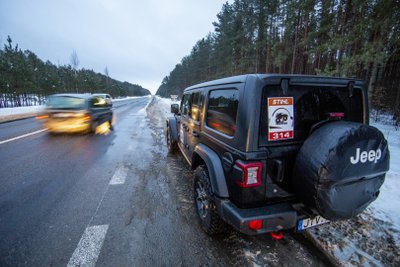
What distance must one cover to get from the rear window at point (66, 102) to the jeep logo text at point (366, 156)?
26.7 ft

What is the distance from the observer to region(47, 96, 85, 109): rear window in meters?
6.96

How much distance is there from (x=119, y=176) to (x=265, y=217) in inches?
127

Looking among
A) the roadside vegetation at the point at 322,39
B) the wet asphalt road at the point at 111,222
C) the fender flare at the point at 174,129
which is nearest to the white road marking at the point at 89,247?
the wet asphalt road at the point at 111,222

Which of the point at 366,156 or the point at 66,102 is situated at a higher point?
the point at 66,102

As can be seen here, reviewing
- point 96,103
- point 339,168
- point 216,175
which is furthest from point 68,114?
point 339,168

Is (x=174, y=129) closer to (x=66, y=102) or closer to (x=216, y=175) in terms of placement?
(x=216, y=175)

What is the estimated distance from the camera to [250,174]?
5.73ft

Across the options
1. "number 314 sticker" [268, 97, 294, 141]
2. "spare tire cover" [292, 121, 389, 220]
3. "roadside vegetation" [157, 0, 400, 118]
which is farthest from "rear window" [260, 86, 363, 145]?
"roadside vegetation" [157, 0, 400, 118]

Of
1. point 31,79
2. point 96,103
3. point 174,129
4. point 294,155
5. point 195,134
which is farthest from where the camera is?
point 31,79

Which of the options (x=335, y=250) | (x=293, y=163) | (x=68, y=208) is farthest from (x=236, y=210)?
(x=68, y=208)

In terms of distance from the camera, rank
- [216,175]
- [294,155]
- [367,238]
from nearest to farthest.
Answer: [294,155] → [216,175] → [367,238]

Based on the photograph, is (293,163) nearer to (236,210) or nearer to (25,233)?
(236,210)

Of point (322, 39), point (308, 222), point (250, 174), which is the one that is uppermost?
point (322, 39)

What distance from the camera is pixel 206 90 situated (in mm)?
2791
